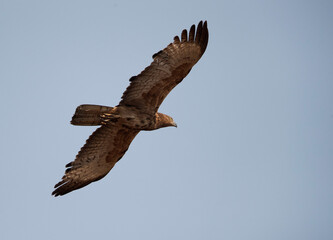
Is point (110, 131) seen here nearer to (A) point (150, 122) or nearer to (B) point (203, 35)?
(A) point (150, 122)

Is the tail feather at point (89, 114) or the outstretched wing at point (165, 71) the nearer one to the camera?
the tail feather at point (89, 114)

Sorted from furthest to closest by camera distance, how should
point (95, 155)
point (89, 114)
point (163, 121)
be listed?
point (95, 155), point (163, 121), point (89, 114)

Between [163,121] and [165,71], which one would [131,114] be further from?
[165,71]

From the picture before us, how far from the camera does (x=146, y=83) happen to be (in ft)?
36.3

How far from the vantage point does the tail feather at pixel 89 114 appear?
10.7m

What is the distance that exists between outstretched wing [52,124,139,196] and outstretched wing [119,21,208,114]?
2.89 ft

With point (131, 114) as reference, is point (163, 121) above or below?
above

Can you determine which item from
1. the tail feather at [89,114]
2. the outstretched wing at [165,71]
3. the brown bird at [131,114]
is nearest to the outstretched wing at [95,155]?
the brown bird at [131,114]

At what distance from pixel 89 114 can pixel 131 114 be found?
99cm

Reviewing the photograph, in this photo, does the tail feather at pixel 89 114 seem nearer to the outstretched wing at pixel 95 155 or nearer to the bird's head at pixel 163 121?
the outstretched wing at pixel 95 155

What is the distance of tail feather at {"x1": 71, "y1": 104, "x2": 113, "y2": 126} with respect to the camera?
10711 mm

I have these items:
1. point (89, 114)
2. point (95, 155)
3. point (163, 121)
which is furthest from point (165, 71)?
point (95, 155)

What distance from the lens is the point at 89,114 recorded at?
428 inches

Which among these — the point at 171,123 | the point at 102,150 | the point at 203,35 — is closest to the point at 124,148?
the point at 102,150
